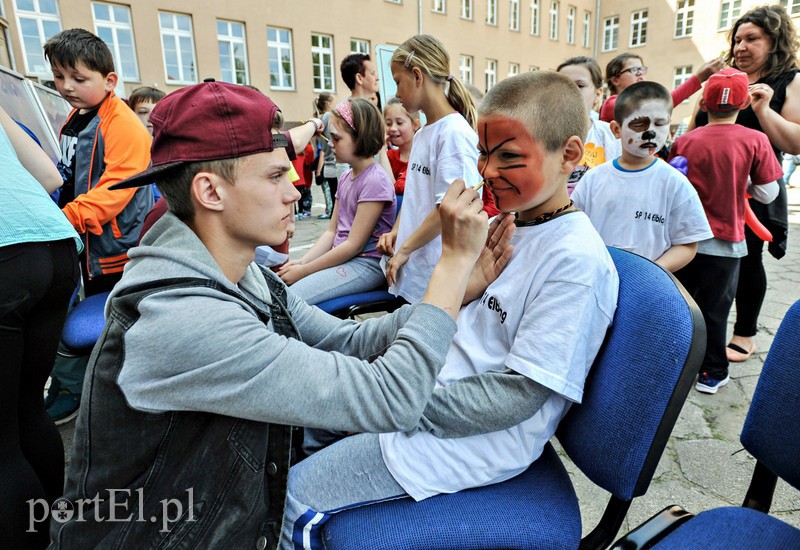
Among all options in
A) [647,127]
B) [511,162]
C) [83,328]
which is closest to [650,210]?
[647,127]

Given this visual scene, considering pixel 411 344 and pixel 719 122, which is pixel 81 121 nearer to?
pixel 411 344

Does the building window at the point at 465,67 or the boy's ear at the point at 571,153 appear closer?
the boy's ear at the point at 571,153

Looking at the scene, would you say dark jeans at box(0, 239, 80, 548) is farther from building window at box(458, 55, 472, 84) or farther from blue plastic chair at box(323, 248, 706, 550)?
building window at box(458, 55, 472, 84)

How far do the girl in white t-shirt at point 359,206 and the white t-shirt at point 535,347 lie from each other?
4.92ft

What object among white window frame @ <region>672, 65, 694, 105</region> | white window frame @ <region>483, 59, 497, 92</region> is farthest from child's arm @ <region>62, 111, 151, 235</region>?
white window frame @ <region>672, 65, 694, 105</region>

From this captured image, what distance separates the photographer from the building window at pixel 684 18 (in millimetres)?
23812

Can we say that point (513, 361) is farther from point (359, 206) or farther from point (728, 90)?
point (728, 90)

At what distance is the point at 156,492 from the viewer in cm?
91

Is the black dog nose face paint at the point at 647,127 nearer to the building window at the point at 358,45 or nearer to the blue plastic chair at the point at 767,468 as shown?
the blue plastic chair at the point at 767,468

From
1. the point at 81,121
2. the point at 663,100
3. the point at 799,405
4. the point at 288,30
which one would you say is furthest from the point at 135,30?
the point at 799,405

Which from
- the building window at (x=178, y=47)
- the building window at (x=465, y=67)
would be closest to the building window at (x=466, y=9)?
the building window at (x=465, y=67)

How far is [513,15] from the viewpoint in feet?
80.6

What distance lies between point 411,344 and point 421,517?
37cm

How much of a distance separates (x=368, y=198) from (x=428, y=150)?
588 mm
